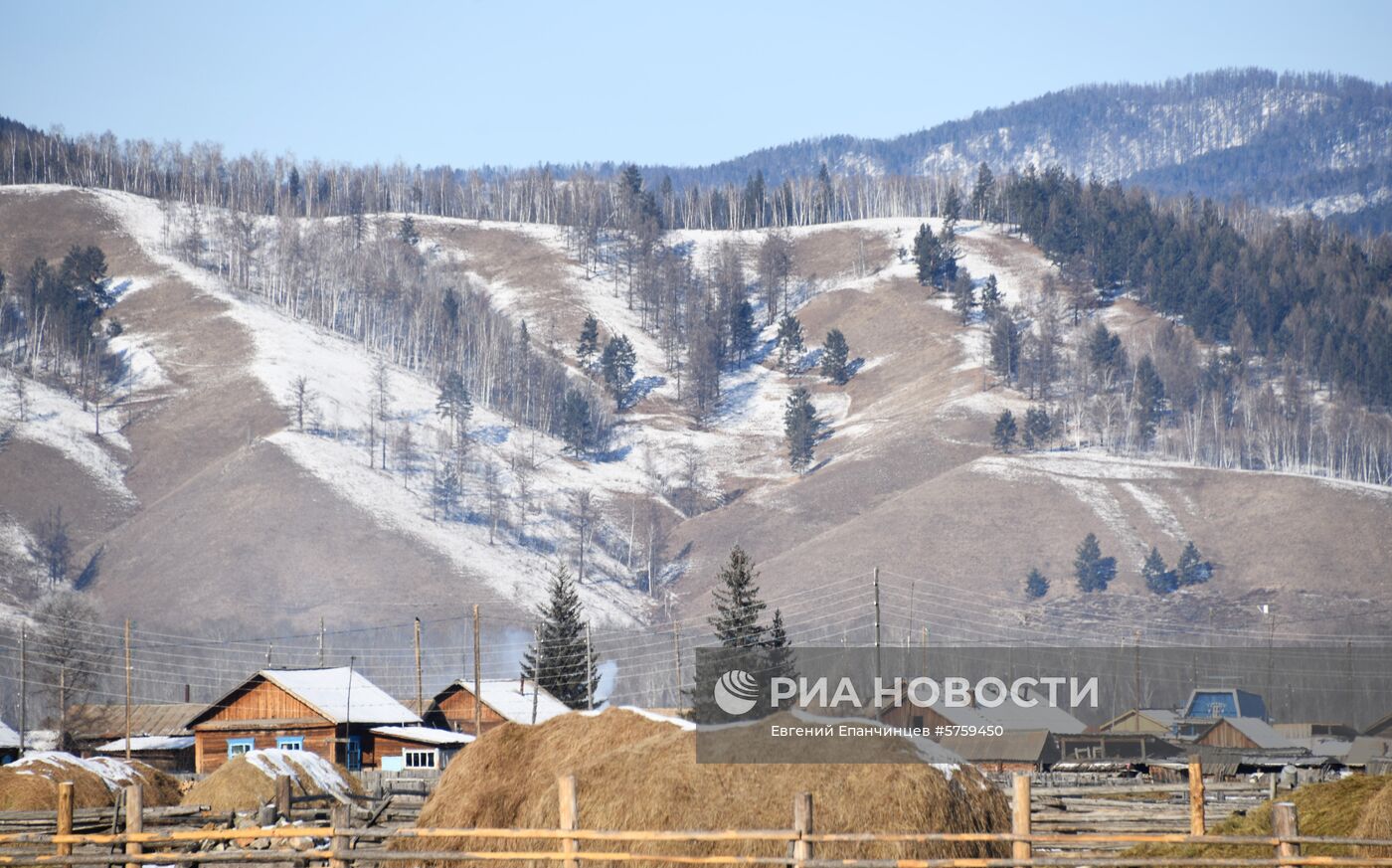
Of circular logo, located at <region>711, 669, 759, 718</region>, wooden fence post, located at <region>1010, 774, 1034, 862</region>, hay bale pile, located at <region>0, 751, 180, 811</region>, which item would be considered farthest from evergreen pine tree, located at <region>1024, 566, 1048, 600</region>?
wooden fence post, located at <region>1010, 774, 1034, 862</region>

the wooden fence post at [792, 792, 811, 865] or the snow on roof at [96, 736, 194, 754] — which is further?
the snow on roof at [96, 736, 194, 754]

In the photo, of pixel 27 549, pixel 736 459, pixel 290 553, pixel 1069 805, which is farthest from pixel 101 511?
pixel 1069 805

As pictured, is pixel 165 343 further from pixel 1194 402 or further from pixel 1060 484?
pixel 1194 402

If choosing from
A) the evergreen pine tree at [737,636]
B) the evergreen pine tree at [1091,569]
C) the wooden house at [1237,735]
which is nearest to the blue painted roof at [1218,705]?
the wooden house at [1237,735]

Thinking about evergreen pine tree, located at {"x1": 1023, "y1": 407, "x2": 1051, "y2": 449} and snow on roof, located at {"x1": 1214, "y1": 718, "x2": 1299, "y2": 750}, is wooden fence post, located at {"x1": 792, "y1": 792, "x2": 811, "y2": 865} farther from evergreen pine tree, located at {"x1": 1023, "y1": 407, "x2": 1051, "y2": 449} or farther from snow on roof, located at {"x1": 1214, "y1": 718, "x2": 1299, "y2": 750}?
evergreen pine tree, located at {"x1": 1023, "y1": 407, "x2": 1051, "y2": 449}

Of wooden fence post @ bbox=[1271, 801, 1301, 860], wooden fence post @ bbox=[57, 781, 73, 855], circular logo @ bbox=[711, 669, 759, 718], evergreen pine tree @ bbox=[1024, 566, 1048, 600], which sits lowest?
evergreen pine tree @ bbox=[1024, 566, 1048, 600]

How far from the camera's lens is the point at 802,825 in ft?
54.4

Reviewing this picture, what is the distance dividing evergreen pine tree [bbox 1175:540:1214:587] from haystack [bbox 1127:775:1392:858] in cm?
12392

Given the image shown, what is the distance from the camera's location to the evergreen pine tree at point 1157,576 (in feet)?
469

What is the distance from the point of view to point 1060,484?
158 m

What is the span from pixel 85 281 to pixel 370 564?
245ft

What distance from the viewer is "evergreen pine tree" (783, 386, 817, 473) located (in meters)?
182

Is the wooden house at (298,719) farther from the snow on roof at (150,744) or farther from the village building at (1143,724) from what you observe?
the village building at (1143,724)

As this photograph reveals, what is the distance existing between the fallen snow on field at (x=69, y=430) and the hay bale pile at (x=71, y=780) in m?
126
